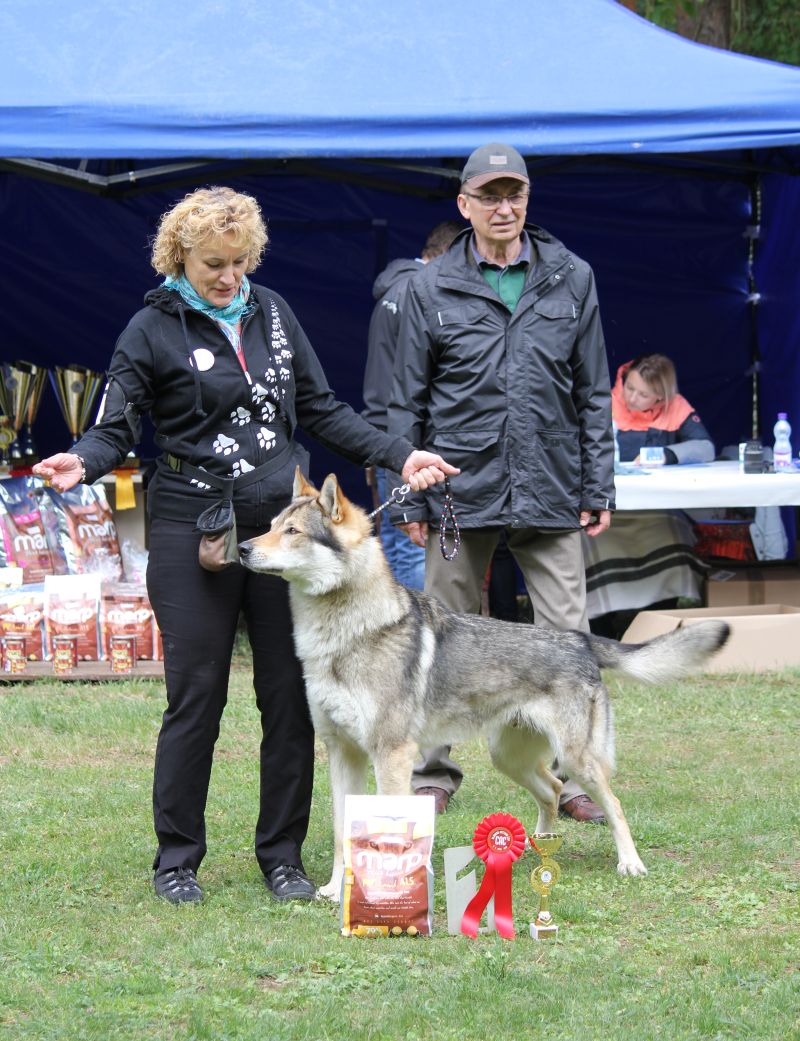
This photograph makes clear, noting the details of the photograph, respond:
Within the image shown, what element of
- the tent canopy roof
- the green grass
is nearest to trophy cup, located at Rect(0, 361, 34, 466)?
the tent canopy roof

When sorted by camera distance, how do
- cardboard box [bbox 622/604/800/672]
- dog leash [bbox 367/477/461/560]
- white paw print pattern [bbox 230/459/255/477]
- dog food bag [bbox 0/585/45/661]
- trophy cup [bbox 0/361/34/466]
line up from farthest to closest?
trophy cup [bbox 0/361/34/466] < cardboard box [bbox 622/604/800/672] < dog food bag [bbox 0/585/45/661] < dog leash [bbox 367/477/461/560] < white paw print pattern [bbox 230/459/255/477]

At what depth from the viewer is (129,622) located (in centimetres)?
677

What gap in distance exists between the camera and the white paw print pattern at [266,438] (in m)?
3.70

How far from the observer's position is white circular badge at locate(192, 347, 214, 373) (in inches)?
141

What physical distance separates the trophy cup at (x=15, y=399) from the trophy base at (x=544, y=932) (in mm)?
5019

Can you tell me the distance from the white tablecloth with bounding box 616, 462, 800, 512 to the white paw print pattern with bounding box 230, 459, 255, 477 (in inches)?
138

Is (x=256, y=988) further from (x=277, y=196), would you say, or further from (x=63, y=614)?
(x=277, y=196)

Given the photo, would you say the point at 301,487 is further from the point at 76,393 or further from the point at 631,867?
the point at 76,393

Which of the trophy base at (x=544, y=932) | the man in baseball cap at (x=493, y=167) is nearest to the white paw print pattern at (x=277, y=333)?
the man in baseball cap at (x=493, y=167)

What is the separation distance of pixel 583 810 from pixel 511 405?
Answer: 4.52 ft

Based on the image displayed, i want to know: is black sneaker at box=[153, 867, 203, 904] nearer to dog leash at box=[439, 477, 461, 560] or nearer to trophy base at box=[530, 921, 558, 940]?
trophy base at box=[530, 921, 558, 940]

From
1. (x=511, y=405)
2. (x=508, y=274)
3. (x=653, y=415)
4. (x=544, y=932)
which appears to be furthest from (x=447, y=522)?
(x=653, y=415)

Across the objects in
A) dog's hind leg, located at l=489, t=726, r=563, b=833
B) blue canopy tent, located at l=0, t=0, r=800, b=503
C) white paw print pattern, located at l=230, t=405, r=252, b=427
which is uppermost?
blue canopy tent, located at l=0, t=0, r=800, b=503

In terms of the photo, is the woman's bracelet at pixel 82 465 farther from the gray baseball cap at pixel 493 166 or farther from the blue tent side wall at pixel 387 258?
the blue tent side wall at pixel 387 258
